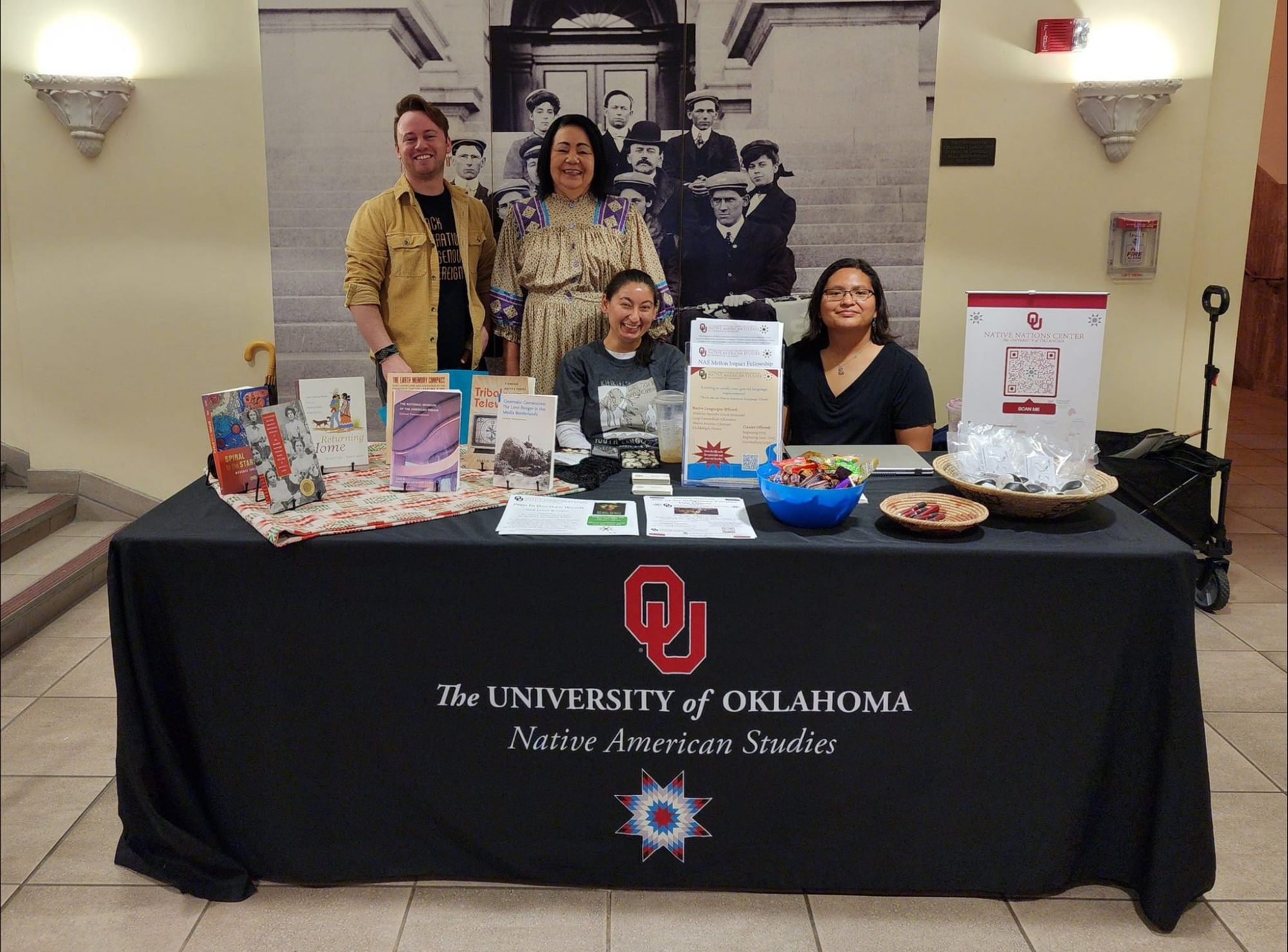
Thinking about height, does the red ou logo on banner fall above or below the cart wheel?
above

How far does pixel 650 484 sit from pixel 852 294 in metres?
0.89

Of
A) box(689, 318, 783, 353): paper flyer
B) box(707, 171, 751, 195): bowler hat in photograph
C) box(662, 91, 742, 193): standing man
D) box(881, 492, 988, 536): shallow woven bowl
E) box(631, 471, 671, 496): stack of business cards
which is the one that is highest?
box(662, 91, 742, 193): standing man

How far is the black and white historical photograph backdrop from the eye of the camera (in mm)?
3836

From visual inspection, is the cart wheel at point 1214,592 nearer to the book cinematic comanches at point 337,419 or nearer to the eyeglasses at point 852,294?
the eyeglasses at point 852,294

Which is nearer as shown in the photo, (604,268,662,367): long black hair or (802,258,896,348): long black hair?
(802,258,896,348): long black hair

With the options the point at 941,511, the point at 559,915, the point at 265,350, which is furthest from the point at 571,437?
the point at 265,350

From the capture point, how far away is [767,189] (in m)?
3.93

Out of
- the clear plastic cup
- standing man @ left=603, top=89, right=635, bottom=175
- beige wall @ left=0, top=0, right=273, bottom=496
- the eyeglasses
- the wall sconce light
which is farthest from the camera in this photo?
beige wall @ left=0, top=0, right=273, bottom=496

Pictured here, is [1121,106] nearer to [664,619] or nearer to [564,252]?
[564,252]

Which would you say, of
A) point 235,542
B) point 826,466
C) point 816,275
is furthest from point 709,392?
point 816,275

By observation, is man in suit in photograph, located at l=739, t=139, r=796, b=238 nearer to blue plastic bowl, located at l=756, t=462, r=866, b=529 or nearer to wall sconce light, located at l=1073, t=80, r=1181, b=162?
wall sconce light, located at l=1073, t=80, r=1181, b=162

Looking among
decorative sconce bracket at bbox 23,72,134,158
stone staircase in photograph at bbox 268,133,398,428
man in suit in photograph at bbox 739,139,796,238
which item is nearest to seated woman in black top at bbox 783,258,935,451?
man in suit in photograph at bbox 739,139,796,238

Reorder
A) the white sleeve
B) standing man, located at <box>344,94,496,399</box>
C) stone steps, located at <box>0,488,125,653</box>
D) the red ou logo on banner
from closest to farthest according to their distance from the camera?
the red ou logo on banner, the white sleeve, standing man, located at <box>344,94,496,399</box>, stone steps, located at <box>0,488,125,653</box>

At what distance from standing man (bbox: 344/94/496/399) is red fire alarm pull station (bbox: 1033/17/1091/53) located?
7.05ft
